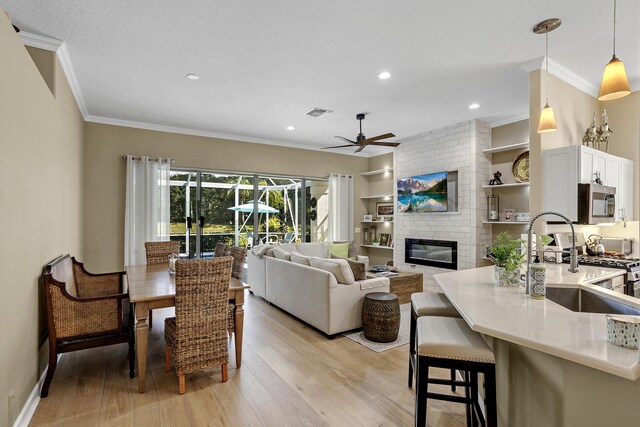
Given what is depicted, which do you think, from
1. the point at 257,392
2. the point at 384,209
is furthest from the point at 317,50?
the point at 384,209

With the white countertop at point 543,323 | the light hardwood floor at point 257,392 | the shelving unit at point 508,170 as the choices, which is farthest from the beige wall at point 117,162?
the white countertop at point 543,323

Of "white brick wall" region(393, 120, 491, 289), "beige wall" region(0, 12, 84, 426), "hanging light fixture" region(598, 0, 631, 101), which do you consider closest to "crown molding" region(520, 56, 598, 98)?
"hanging light fixture" region(598, 0, 631, 101)

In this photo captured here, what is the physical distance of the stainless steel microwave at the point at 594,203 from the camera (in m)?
3.26

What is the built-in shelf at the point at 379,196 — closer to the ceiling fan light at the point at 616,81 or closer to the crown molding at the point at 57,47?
the ceiling fan light at the point at 616,81

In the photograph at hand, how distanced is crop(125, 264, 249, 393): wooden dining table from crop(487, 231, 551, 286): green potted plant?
6.81 ft

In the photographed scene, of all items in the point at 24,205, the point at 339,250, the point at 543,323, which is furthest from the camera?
the point at 339,250

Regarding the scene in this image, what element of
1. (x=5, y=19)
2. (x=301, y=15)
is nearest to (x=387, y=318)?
(x=301, y=15)

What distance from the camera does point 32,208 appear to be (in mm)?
2475

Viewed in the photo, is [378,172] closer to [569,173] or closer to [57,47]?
[569,173]

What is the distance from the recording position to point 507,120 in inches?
214

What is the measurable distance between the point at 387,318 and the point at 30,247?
10.4 feet

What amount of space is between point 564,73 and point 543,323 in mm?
3419

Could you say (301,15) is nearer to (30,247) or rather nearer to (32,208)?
(32,208)

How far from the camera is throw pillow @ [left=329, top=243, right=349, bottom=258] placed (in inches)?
250
